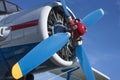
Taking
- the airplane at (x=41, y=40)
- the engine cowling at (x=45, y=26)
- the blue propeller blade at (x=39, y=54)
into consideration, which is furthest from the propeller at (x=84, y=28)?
the blue propeller blade at (x=39, y=54)

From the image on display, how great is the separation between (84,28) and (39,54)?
186 centimetres

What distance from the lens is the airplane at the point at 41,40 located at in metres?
12.6

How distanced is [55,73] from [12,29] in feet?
16.4

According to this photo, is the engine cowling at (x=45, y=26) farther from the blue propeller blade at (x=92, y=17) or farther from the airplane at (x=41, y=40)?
the blue propeller blade at (x=92, y=17)

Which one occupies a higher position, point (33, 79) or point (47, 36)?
point (47, 36)

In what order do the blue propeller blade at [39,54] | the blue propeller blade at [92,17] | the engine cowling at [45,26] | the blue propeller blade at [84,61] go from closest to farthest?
the blue propeller blade at [39,54] → the engine cowling at [45,26] → the blue propeller blade at [84,61] → the blue propeller blade at [92,17]

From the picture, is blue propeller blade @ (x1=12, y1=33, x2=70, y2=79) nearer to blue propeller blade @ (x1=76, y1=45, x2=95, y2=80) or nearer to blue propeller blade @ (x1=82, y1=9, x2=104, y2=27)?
blue propeller blade @ (x1=76, y1=45, x2=95, y2=80)

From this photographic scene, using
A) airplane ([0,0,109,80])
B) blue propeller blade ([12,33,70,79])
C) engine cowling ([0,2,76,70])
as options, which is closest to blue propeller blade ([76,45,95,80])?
airplane ([0,0,109,80])

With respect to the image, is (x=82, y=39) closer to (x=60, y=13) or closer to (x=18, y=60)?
(x=60, y=13)

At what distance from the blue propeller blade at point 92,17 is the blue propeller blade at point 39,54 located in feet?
5.93

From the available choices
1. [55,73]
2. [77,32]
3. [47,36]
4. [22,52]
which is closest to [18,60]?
[22,52]

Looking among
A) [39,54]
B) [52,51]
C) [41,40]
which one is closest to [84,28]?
[52,51]

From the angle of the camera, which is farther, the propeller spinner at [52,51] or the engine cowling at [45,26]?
the engine cowling at [45,26]

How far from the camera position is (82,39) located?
1367cm
